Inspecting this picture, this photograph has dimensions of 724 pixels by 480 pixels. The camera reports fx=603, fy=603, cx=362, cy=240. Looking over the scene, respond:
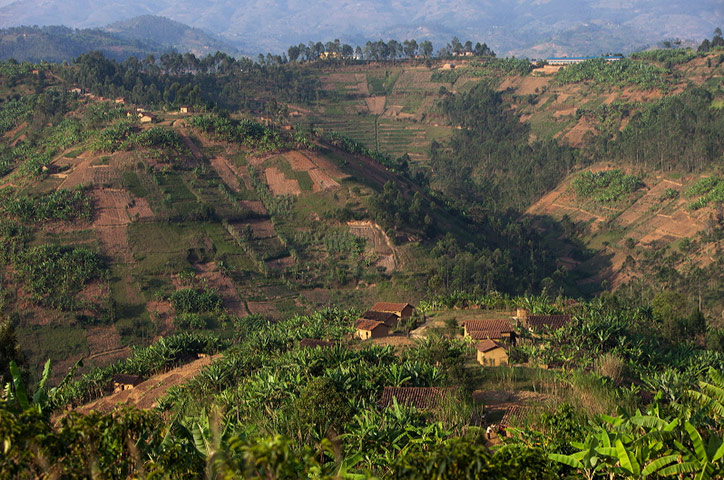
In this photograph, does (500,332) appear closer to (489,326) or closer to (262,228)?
(489,326)

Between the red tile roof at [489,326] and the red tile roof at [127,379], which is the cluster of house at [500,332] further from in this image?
the red tile roof at [127,379]

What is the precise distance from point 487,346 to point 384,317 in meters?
9.48

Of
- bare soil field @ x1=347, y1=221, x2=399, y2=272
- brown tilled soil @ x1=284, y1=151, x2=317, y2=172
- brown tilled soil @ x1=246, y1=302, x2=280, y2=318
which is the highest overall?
brown tilled soil @ x1=284, y1=151, x2=317, y2=172

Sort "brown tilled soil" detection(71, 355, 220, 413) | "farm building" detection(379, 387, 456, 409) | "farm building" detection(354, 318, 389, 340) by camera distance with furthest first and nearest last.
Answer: "farm building" detection(354, 318, 389, 340)
"brown tilled soil" detection(71, 355, 220, 413)
"farm building" detection(379, 387, 456, 409)

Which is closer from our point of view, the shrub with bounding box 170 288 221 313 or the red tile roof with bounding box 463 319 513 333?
the red tile roof with bounding box 463 319 513 333

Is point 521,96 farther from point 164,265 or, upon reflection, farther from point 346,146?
point 164,265

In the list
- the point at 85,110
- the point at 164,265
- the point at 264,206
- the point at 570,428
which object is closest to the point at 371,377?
the point at 570,428

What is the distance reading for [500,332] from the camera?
99.8ft

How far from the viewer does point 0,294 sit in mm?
44781

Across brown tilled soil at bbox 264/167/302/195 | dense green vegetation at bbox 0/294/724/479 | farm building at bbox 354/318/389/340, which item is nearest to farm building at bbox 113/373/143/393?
dense green vegetation at bbox 0/294/724/479

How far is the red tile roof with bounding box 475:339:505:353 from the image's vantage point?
27.7 m

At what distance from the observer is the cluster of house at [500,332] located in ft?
90.7

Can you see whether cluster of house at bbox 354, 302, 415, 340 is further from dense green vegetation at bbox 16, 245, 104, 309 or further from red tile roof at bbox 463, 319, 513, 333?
dense green vegetation at bbox 16, 245, 104, 309

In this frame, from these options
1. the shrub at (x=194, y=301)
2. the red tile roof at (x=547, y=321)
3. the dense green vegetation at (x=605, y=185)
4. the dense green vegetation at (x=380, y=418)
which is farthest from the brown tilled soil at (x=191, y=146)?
the dense green vegetation at (x=605, y=185)
